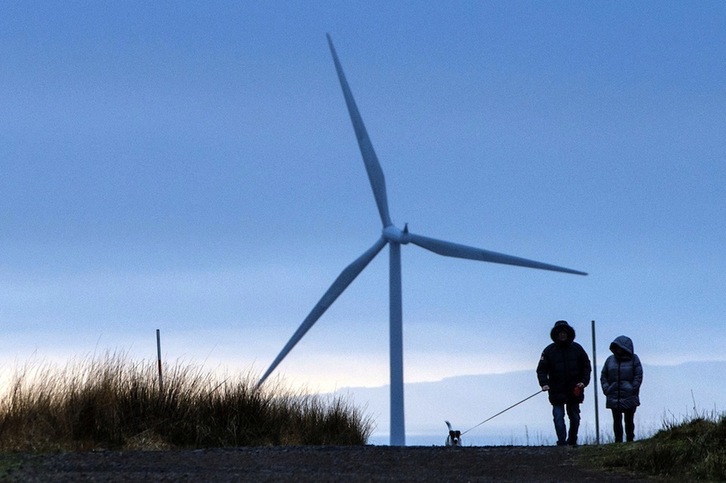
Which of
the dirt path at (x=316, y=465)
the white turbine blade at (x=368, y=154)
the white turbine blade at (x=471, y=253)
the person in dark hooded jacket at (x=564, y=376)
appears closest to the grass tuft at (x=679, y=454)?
the dirt path at (x=316, y=465)

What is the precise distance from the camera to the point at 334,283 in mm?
28609

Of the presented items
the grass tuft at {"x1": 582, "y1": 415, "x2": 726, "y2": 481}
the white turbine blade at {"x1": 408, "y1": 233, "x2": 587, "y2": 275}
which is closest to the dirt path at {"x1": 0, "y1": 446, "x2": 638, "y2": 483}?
the grass tuft at {"x1": 582, "y1": 415, "x2": 726, "y2": 481}

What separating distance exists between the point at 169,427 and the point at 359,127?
429 inches

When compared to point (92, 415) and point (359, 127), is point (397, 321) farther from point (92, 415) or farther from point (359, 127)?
point (92, 415)

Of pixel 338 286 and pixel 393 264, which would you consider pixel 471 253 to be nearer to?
pixel 393 264

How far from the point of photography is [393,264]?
28.2 meters

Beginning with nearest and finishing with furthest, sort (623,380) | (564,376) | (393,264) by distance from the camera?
(564,376) < (623,380) < (393,264)

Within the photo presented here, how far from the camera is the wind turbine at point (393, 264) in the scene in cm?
2728

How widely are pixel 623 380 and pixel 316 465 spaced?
7.56 meters

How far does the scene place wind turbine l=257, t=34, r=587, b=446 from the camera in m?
27.3

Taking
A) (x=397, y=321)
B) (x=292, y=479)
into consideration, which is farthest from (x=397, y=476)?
(x=397, y=321)

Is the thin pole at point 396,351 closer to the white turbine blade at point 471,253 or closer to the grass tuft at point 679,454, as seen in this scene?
the white turbine blade at point 471,253

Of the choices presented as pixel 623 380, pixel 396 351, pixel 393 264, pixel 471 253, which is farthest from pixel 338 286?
pixel 623 380

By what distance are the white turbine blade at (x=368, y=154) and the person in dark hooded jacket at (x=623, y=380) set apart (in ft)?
27.9
